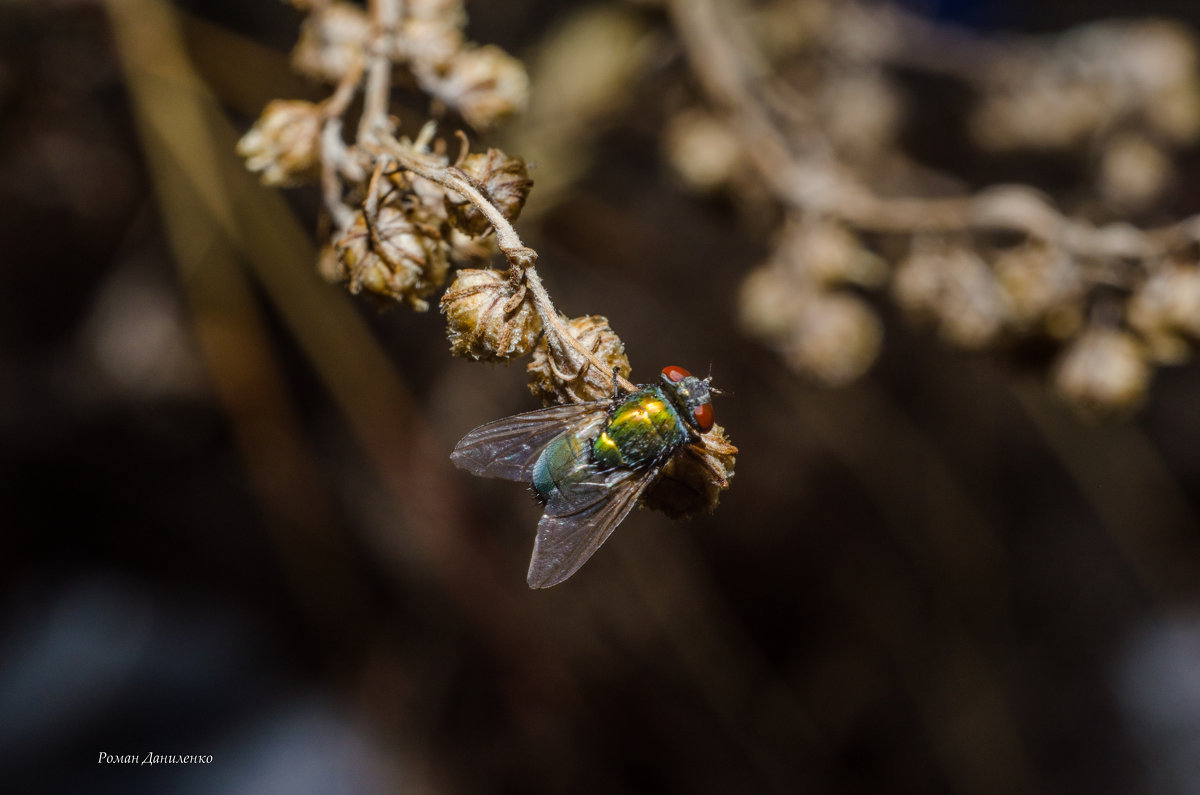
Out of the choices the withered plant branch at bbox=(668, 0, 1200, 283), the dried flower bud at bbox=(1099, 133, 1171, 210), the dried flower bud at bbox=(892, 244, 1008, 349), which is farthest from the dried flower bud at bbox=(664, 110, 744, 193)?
the dried flower bud at bbox=(1099, 133, 1171, 210)

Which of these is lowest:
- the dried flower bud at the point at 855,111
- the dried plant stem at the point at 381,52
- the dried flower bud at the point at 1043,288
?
the dried plant stem at the point at 381,52

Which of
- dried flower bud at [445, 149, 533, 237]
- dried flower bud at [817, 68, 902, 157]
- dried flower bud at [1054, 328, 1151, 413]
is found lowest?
dried flower bud at [445, 149, 533, 237]

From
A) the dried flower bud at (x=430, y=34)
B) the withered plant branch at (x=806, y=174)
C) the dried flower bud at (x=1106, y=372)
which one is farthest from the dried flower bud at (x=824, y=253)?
the dried flower bud at (x=430, y=34)

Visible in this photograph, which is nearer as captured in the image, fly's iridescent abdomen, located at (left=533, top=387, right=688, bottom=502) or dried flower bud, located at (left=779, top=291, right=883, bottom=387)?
fly's iridescent abdomen, located at (left=533, top=387, right=688, bottom=502)

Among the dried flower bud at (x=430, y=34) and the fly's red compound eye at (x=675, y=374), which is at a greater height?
the dried flower bud at (x=430, y=34)

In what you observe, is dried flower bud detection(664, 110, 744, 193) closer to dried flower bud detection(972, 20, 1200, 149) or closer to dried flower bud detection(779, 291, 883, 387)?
dried flower bud detection(779, 291, 883, 387)

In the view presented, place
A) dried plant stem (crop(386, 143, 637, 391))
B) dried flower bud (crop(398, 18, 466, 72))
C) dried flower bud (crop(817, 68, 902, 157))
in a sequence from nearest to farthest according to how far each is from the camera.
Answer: dried plant stem (crop(386, 143, 637, 391)) < dried flower bud (crop(398, 18, 466, 72)) < dried flower bud (crop(817, 68, 902, 157))

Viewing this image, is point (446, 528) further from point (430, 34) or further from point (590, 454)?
point (430, 34)

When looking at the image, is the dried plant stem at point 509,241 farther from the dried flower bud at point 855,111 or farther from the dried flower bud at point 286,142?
the dried flower bud at point 855,111
